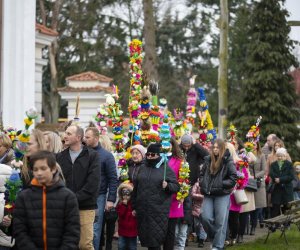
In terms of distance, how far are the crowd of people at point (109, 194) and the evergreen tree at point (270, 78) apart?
1525 cm

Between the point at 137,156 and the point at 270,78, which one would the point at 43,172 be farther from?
the point at 270,78

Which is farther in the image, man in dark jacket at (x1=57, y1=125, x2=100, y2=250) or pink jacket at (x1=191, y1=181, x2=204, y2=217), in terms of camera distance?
pink jacket at (x1=191, y1=181, x2=204, y2=217)

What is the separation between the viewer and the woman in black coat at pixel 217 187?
12523 mm

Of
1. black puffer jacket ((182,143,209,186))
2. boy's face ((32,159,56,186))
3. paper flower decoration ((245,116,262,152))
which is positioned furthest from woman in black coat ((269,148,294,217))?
boy's face ((32,159,56,186))

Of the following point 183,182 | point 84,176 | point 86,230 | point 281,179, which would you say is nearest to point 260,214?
point 281,179

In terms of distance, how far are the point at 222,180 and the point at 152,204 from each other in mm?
1966

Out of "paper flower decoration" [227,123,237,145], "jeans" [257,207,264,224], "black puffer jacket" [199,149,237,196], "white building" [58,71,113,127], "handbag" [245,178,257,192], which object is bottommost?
"jeans" [257,207,264,224]

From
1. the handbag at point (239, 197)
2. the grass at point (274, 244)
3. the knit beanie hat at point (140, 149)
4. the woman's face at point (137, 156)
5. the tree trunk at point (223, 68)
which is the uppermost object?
the tree trunk at point (223, 68)

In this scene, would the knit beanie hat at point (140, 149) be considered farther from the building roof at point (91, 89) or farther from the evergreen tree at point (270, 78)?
the evergreen tree at point (270, 78)

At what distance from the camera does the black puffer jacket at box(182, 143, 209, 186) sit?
1420 cm

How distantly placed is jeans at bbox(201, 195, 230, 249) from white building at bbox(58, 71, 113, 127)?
9.62 m

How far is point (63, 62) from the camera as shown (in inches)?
1593

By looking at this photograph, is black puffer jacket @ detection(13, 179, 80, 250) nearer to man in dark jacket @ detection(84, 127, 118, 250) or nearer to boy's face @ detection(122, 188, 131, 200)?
man in dark jacket @ detection(84, 127, 118, 250)

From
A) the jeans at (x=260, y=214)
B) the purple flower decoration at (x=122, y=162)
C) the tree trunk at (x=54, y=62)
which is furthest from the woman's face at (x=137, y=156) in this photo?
the tree trunk at (x=54, y=62)
